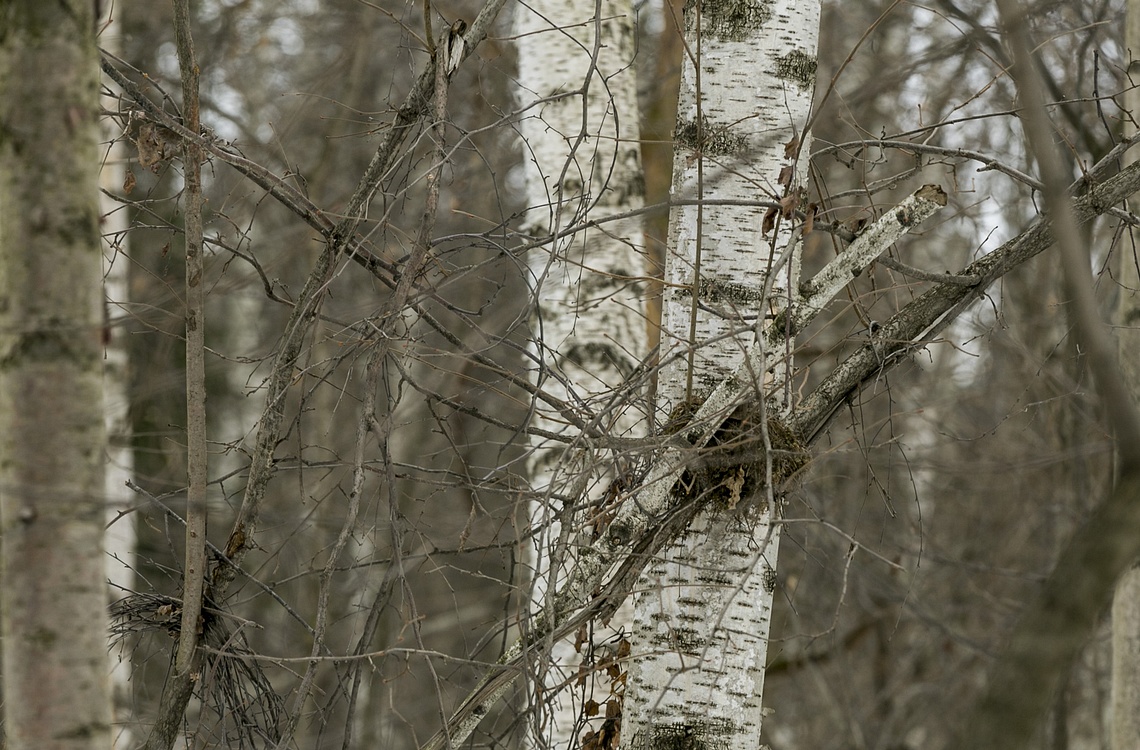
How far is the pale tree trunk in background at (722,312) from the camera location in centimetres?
209

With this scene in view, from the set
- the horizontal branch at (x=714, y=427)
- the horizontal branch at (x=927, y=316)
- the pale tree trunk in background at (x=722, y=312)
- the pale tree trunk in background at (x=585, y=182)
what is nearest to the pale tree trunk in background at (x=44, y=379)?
the horizontal branch at (x=714, y=427)

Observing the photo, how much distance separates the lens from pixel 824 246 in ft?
26.9

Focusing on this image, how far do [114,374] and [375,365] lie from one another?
3.88m

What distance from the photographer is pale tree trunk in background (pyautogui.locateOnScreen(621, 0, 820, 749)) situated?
6.86ft

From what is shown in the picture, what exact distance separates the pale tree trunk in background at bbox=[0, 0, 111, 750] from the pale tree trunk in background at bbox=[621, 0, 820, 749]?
1.14 metres

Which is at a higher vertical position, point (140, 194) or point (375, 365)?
point (140, 194)

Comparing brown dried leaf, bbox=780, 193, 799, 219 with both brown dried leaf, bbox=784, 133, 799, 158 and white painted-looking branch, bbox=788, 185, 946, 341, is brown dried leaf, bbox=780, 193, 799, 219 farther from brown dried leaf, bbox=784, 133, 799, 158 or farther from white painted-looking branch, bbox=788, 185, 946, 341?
white painted-looking branch, bbox=788, 185, 946, 341

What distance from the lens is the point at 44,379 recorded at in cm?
118

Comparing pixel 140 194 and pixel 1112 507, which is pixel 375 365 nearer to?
pixel 1112 507

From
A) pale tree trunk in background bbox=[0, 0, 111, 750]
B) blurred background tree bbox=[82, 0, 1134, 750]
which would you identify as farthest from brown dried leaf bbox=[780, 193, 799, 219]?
blurred background tree bbox=[82, 0, 1134, 750]

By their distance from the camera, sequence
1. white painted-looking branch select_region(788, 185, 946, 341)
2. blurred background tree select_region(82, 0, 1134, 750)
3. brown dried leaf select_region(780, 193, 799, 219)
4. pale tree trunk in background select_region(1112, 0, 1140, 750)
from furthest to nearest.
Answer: blurred background tree select_region(82, 0, 1134, 750), pale tree trunk in background select_region(1112, 0, 1140, 750), white painted-looking branch select_region(788, 185, 946, 341), brown dried leaf select_region(780, 193, 799, 219)

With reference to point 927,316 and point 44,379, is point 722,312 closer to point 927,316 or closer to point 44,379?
point 927,316

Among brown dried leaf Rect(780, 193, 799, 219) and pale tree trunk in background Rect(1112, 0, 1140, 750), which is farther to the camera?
pale tree trunk in background Rect(1112, 0, 1140, 750)

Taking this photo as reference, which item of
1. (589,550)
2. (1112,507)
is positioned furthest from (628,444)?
(1112,507)
